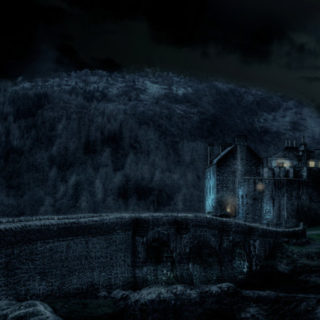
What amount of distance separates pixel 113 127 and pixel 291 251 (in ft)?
286

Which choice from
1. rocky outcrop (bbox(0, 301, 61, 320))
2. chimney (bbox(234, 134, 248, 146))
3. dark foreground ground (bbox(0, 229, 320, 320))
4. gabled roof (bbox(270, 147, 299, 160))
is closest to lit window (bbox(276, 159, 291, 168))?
gabled roof (bbox(270, 147, 299, 160))

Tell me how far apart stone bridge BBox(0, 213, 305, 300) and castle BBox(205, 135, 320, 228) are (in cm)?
576

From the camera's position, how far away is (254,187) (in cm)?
4309

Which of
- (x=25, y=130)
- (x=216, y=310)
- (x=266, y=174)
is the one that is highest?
(x=25, y=130)

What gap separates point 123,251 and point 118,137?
86468mm

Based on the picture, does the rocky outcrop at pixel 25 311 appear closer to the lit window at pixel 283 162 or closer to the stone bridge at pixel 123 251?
the stone bridge at pixel 123 251

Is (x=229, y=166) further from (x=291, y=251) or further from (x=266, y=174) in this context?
(x=291, y=251)

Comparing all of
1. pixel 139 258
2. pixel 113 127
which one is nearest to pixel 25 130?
pixel 113 127

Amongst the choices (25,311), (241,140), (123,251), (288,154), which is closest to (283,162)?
(288,154)

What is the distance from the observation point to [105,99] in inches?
5389

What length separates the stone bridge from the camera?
21.5 metres

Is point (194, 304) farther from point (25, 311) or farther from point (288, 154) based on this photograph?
point (288, 154)

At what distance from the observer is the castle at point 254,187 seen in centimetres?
4156

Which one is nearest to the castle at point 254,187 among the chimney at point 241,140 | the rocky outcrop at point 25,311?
the chimney at point 241,140
